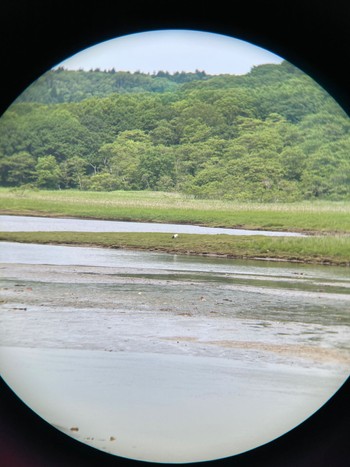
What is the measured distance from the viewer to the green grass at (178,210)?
29.3 m

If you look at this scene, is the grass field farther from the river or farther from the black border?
the black border

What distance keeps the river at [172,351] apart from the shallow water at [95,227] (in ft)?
25.7

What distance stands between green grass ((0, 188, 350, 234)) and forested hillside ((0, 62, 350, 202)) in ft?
3.69

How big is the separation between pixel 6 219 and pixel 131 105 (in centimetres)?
1279

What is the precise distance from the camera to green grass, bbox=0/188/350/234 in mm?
29281

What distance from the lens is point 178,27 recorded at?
8.56 feet

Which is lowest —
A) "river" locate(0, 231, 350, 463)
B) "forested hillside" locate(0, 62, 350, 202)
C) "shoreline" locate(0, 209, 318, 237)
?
"shoreline" locate(0, 209, 318, 237)

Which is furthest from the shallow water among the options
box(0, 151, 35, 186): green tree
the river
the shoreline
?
the river

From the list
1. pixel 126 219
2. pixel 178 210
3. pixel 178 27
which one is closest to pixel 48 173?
pixel 178 210

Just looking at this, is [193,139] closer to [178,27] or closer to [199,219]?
[199,219]

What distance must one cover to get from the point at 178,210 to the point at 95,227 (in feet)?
19.1

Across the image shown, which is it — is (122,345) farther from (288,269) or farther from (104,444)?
(288,269)

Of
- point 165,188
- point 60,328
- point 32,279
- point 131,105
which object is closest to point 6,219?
point 165,188

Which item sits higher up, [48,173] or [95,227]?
[48,173]
